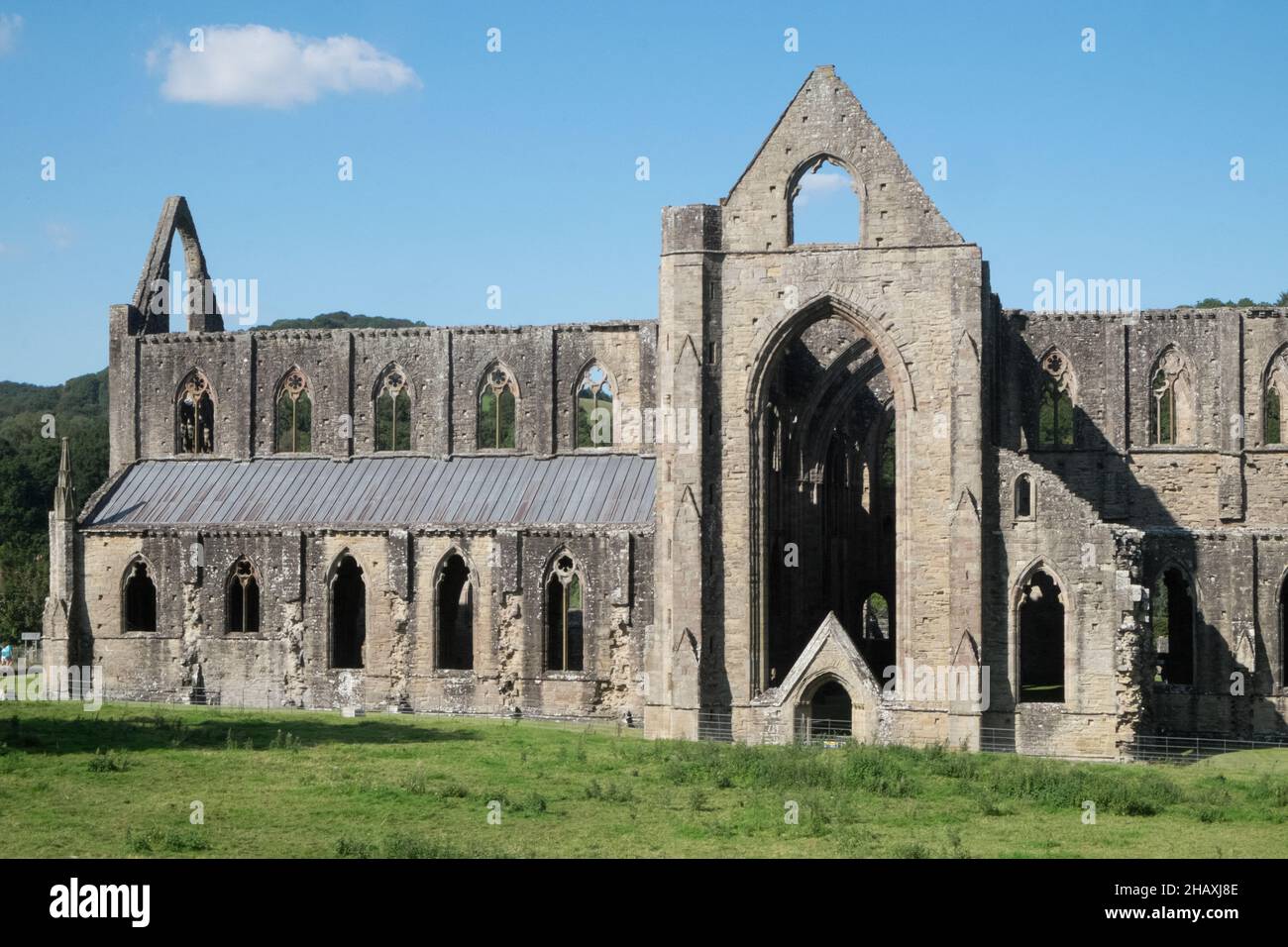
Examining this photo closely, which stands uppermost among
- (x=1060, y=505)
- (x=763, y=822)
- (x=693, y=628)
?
(x=1060, y=505)

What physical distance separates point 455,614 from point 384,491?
4.11 m

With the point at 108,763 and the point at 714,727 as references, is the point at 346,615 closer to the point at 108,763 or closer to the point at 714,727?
the point at 714,727

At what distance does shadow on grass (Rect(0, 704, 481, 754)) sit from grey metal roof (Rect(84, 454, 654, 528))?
6765 millimetres

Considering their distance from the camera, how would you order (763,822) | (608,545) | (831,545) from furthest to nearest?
(831,545) < (608,545) < (763,822)

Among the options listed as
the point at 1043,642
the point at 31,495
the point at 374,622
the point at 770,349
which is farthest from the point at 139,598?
the point at 31,495

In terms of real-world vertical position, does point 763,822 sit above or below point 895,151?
below

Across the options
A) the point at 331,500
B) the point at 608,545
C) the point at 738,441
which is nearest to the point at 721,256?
the point at 738,441

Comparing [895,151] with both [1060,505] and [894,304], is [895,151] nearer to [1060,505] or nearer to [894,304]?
[894,304]

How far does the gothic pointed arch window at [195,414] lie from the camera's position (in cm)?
4950

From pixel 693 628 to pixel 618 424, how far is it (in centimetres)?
1086

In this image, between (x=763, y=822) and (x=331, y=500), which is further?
(x=331, y=500)

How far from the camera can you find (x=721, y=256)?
37.2 m

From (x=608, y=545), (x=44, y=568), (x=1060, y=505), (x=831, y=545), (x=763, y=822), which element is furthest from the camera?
(x=44, y=568)

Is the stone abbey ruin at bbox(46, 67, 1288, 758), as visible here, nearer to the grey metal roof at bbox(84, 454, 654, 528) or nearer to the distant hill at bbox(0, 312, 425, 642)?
the grey metal roof at bbox(84, 454, 654, 528)
